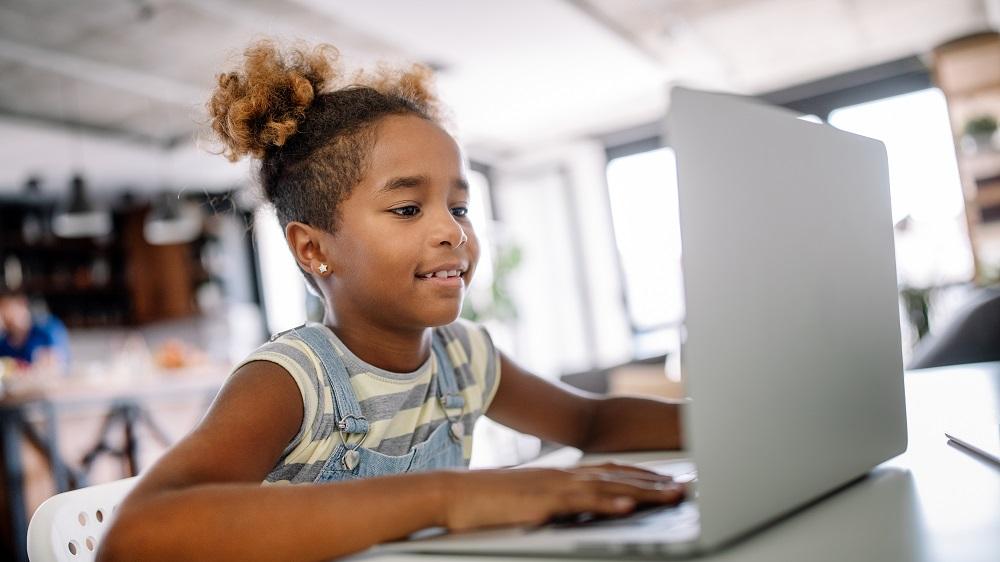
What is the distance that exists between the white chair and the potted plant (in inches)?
232

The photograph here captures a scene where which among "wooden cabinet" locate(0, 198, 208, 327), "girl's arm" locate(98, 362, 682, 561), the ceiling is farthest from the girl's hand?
"wooden cabinet" locate(0, 198, 208, 327)

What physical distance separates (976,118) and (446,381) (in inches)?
223

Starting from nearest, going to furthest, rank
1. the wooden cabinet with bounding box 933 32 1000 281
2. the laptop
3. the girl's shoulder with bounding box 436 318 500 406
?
1. the laptop
2. the girl's shoulder with bounding box 436 318 500 406
3. the wooden cabinet with bounding box 933 32 1000 281

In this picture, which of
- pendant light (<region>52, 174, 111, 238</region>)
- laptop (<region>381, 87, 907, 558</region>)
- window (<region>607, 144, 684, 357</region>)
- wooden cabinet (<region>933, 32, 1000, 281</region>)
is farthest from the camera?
window (<region>607, 144, 684, 357</region>)

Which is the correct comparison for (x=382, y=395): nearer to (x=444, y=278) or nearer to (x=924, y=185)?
(x=444, y=278)

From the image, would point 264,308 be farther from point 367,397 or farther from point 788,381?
point 788,381

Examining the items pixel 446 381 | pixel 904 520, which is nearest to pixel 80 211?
pixel 446 381

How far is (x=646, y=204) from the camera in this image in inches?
328

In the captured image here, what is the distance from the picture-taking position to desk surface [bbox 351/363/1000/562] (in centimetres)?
45

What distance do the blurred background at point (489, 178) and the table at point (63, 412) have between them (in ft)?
0.05

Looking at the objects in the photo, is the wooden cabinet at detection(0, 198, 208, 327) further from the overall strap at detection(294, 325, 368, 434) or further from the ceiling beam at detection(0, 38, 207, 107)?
the overall strap at detection(294, 325, 368, 434)

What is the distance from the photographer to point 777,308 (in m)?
0.52

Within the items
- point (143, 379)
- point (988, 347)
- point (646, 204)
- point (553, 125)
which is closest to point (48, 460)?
point (143, 379)

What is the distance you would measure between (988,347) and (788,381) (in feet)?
6.00
